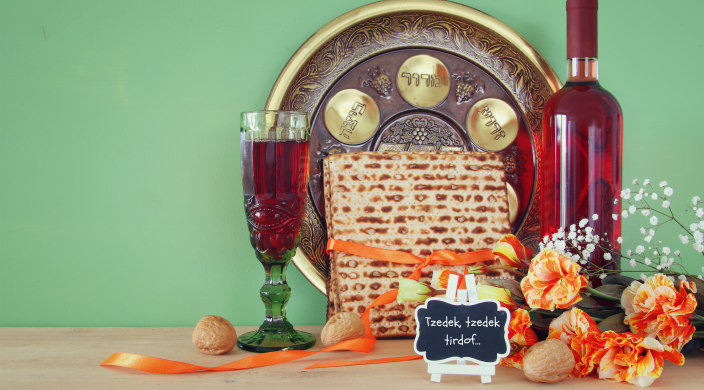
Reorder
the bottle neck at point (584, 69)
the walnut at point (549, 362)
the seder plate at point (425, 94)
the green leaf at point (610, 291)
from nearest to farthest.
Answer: the walnut at point (549, 362) → the green leaf at point (610, 291) → the bottle neck at point (584, 69) → the seder plate at point (425, 94)

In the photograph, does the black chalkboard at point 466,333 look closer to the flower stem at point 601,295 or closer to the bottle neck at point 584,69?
the flower stem at point 601,295

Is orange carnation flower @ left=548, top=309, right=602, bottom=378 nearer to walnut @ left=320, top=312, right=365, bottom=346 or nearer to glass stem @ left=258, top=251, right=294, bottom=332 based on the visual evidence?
walnut @ left=320, top=312, right=365, bottom=346

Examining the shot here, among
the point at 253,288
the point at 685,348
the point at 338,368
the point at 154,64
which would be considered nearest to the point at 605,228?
the point at 685,348

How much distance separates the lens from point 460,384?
0.78 meters

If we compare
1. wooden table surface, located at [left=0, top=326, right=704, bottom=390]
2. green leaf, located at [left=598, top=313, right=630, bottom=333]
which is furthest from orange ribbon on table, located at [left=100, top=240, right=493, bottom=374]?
green leaf, located at [left=598, top=313, right=630, bottom=333]

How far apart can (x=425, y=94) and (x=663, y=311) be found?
1.76ft

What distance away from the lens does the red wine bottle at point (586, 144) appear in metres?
0.95

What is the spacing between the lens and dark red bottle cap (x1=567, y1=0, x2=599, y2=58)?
928mm

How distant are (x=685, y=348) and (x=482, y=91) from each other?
532mm

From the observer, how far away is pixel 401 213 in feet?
3.36

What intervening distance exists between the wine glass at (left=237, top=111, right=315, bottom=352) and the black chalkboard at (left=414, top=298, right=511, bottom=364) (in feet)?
0.80

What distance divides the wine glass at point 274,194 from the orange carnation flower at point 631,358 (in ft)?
1.39

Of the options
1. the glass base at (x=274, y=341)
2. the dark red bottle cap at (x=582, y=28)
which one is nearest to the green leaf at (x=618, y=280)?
the dark red bottle cap at (x=582, y=28)

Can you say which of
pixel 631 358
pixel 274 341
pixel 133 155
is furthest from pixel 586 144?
pixel 133 155
